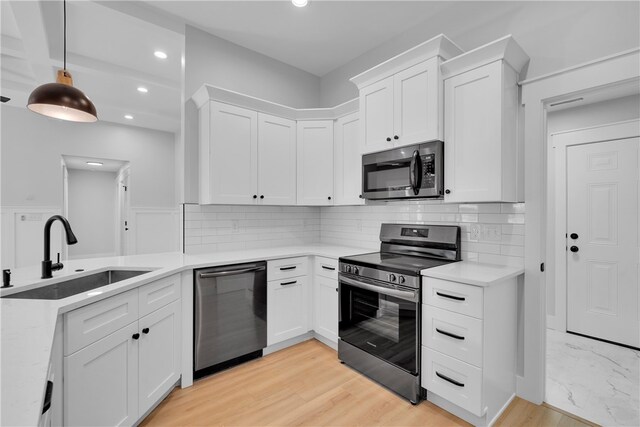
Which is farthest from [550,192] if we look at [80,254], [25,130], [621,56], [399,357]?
[80,254]

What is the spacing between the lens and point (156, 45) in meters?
3.16

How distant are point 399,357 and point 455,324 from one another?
535 mm

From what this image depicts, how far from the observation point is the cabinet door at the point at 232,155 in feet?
9.12

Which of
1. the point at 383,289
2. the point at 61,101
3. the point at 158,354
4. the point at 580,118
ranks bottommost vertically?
the point at 158,354

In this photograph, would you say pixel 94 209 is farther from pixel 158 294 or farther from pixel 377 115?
pixel 377 115

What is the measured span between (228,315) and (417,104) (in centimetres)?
230

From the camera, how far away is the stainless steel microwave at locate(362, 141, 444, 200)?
2.29m

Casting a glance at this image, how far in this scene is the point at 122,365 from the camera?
5.65 feet

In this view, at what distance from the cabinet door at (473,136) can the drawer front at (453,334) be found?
821 mm

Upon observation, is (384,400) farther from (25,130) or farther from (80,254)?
(80,254)

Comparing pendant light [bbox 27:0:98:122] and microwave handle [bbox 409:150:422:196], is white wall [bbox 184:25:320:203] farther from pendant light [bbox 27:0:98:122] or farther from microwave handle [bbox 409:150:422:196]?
microwave handle [bbox 409:150:422:196]

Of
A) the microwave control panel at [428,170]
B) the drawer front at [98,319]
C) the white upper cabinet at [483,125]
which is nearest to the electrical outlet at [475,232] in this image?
the white upper cabinet at [483,125]

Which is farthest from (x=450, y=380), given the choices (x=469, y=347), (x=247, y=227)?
(x=247, y=227)

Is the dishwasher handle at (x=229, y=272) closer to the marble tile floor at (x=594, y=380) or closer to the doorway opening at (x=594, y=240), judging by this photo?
the marble tile floor at (x=594, y=380)
